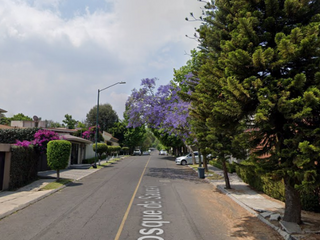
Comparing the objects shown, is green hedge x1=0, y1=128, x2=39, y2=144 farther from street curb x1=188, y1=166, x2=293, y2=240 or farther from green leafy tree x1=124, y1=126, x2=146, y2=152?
green leafy tree x1=124, y1=126, x2=146, y2=152

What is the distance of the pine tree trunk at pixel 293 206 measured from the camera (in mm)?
7883

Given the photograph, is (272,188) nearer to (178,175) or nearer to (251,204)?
(251,204)

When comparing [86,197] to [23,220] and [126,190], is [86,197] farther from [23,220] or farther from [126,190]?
[23,220]

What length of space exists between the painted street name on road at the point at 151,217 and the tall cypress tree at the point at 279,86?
3.63 meters

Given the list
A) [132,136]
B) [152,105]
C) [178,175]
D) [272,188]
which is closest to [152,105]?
[152,105]

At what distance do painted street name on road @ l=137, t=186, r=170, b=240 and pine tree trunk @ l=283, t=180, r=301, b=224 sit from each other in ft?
13.3

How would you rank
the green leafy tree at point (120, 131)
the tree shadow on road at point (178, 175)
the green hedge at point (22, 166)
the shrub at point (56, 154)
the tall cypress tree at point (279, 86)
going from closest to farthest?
the tall cypress tree at point (279, 86) < the green hedge at point (22, 166) < the shrub at point (56, 154) < the tree shadow on road at point (178, 175) < the green leafy tree at point (120, 131)

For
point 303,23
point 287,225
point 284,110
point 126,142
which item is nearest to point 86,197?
point 287,225

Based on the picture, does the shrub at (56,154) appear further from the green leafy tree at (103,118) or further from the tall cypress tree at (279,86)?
the green leafy tree at (103,118)

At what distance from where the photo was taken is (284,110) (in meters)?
6.36

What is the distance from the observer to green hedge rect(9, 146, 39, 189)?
Result: 14314 millimetres

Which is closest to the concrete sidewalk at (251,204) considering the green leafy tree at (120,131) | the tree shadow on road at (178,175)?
the tree shadow on road at (178,175)

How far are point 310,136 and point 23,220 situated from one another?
30.7 feet

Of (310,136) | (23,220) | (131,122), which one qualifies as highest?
(131,122)
